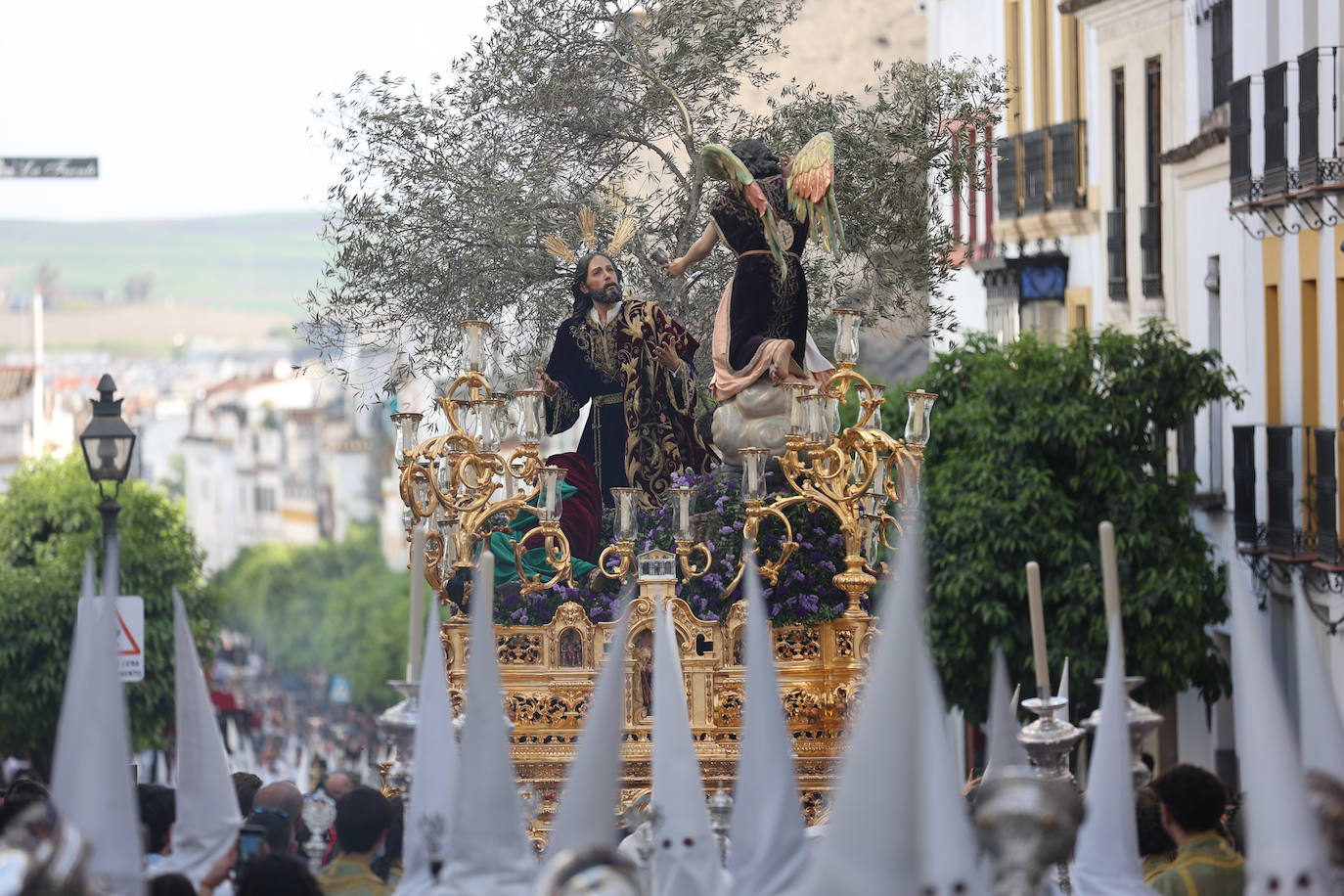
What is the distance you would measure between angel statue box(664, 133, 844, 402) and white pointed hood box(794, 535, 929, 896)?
548 cm

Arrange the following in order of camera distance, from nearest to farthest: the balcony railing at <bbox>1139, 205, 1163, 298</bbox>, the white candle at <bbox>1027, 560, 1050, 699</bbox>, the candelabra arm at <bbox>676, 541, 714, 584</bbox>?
the white candle at <bbox>1027, 560, 1050, 699</bbox> < the candelabra arm at <bbox>676, 541, 714, 584</bbox> < the balcony railing at <bbox>1139, 205, 1163, 298</bbox>

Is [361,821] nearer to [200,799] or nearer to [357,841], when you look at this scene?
[357,841]

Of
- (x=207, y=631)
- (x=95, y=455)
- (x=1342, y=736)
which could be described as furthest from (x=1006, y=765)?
(x=207, y=631)

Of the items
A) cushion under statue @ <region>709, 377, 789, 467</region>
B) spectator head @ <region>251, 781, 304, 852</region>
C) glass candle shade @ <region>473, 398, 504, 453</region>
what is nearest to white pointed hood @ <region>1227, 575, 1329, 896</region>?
spectator head @ <region>251, 781, 304, 852</region>

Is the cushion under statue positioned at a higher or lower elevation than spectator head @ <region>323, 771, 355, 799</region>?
higher

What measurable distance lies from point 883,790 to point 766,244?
5962 mm

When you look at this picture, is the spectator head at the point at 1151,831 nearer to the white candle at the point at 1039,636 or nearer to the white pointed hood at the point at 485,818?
the white candle at the point at 1039,636

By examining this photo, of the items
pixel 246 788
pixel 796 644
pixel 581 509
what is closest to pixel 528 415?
pixel 581 509

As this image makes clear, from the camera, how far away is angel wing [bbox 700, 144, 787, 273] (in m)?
11.5

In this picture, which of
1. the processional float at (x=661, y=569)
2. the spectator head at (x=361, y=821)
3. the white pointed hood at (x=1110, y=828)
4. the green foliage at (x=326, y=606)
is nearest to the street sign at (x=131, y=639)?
the processional float at (x=661, y=569)

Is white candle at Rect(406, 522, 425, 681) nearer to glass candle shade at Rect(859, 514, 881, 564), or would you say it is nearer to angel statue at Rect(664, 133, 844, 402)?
glass candle shade at Rect(859, 514, 881, 564)

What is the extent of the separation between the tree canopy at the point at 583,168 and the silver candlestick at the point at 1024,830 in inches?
387

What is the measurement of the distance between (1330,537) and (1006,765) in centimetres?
1244

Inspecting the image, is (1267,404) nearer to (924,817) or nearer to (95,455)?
(95,455)
